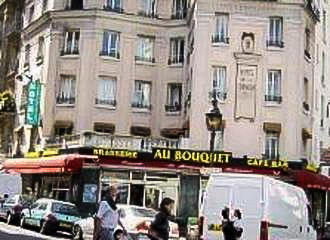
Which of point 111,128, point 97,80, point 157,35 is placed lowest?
point 111,128

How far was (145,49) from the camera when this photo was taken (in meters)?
44.6

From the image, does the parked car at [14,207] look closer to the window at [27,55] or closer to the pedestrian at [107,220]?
the window at [27,55]

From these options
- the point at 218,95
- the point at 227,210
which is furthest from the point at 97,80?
the point at 227,210

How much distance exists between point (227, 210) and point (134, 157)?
1979cm

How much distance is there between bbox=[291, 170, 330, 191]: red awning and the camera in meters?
36.8

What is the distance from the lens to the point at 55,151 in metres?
40.6

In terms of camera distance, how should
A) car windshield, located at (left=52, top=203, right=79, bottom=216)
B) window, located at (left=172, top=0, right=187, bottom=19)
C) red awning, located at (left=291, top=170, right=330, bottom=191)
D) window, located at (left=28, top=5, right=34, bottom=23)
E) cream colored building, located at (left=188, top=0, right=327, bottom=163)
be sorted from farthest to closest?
window, located at (left=28, top=5, right=34, bottom=23) → window, located at (left=172, top=0, right=187, bottom=19) → cream colored building, located at (left=188, top=0, right=327, bottom=163) → red awning, located at (left=291, top=170, right=330, bottom=191) → car windshield, located at (left=52, top=203, right=79, bottom=216)

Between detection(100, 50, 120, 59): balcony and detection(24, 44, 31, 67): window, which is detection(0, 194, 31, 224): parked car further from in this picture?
detection(24, 44, 31, 67): window

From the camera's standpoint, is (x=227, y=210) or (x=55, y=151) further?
(x=55, y=151)

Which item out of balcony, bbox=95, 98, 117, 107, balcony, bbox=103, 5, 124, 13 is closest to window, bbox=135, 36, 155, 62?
balcony, bbox=103, 5, 124, 13

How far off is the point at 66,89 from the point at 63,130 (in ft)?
7.99

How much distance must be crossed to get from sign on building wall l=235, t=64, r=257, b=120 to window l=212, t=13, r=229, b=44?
5.63ft

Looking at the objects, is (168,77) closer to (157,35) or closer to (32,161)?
(157,35)

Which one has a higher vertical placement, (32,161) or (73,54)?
(73,54)
